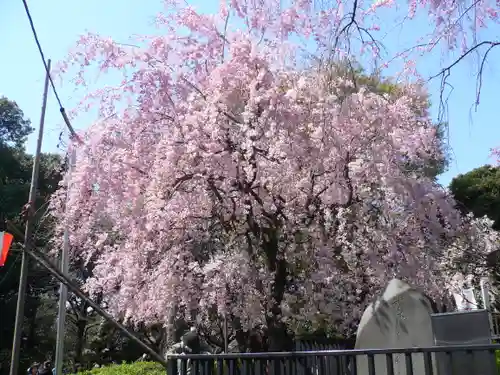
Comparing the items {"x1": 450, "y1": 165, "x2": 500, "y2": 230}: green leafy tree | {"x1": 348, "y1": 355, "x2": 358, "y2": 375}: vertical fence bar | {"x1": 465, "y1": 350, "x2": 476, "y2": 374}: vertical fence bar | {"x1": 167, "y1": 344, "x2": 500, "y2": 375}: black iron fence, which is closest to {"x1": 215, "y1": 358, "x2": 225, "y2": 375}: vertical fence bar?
{"x1": 167, "y1": 344, "x2": 500, "y2": 375}: black iron fence

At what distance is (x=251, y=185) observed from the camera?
8.02 m

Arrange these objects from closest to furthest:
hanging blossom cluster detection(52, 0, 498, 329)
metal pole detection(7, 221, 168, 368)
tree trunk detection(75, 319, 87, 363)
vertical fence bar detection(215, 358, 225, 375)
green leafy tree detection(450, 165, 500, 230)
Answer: metal pole detection(7, 221, 168, 368), vertical fence bar detection(215, 358, 225, 375), hanging blossom cluster detection(52, 0, 498, 329), green leafy tree detection(450, 165, 500, 230), tree trunk detection(75, 319, 87, 363)

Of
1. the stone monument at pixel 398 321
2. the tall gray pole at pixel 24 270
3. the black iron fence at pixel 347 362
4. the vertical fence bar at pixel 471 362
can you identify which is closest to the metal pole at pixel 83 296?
the tall gray pole at pixel 24 270

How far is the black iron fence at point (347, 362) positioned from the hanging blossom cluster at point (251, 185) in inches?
127

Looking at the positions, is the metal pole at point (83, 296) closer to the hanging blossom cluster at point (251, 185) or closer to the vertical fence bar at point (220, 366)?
the vertical fence bar at point (220, 366)

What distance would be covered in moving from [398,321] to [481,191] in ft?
67.7

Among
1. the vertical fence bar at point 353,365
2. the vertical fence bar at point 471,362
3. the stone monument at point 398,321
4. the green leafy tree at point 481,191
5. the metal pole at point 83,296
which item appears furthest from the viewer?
the green leafy tree at point 481,191

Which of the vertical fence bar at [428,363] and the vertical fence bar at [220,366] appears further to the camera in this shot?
the vertical fence bar at [220,366]

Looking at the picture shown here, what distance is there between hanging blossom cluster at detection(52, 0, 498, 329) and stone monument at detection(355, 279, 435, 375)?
7.63 ft

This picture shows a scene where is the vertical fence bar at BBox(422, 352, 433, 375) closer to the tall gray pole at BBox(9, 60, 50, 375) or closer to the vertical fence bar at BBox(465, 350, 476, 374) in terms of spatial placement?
the vertical fence bar at BBox(465, 350, 476, 374)

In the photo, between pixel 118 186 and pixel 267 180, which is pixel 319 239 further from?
pixel 118 186

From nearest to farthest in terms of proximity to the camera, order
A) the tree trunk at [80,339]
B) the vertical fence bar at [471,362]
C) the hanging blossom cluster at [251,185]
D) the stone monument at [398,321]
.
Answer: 1. the vertical fence bar at [471,362]
2. the stone monument at [398,321]
3. the hanging blossom cluster at [251,185]
4. the tree trunk at [80,339]

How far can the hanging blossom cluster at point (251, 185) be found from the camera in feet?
26.2

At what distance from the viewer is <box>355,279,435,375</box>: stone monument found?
6070 mm
